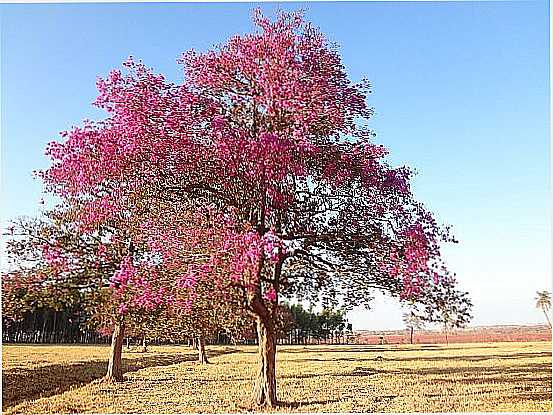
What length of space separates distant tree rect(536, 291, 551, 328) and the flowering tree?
2.54 ft

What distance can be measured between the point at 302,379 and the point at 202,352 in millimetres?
717

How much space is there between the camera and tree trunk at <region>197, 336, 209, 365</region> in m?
5.33

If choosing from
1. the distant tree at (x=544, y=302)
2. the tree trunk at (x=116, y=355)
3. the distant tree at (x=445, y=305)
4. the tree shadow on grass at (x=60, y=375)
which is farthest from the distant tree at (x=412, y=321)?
the tree trunk at (x=116, y=355)

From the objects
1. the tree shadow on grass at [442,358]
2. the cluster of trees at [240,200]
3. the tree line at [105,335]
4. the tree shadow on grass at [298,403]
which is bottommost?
the tree shadow on grass at [298,403]

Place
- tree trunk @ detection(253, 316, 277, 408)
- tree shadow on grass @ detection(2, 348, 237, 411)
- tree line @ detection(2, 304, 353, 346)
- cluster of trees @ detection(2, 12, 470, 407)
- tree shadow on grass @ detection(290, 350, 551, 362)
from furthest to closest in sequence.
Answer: tree shadow on grass @ detection(290, 350, 551, 362) < tree line @ detection(2, 304, 353, 346) < tree shadow on grass @ detection(2, 348, 237, 411) < tree trunk @ detection(253, 316, 277, 408) < cluster of trees @ detection(2, 12, 470, 407)

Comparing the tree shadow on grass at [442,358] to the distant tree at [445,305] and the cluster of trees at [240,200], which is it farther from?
the distant tree at [445,305]

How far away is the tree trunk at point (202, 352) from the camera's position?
17.5ft

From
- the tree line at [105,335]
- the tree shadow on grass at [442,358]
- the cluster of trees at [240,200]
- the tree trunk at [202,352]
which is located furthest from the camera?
the tree shadow on grass at [442,358]

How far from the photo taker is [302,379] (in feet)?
17.4

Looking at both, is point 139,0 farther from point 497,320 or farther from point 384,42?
point 497,320

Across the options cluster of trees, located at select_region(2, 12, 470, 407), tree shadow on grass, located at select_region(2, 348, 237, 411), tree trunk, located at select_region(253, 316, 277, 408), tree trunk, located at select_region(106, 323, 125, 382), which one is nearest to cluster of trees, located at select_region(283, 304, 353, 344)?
cluster of trees, located at select_region(2, 12, 470, 407)

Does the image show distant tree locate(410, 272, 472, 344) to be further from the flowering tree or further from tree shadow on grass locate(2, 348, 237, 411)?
tree shadow on grass locate(2, 348, 237, 411)

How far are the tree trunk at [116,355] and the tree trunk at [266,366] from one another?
102cm

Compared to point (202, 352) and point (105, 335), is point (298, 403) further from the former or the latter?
point (105, 335)
